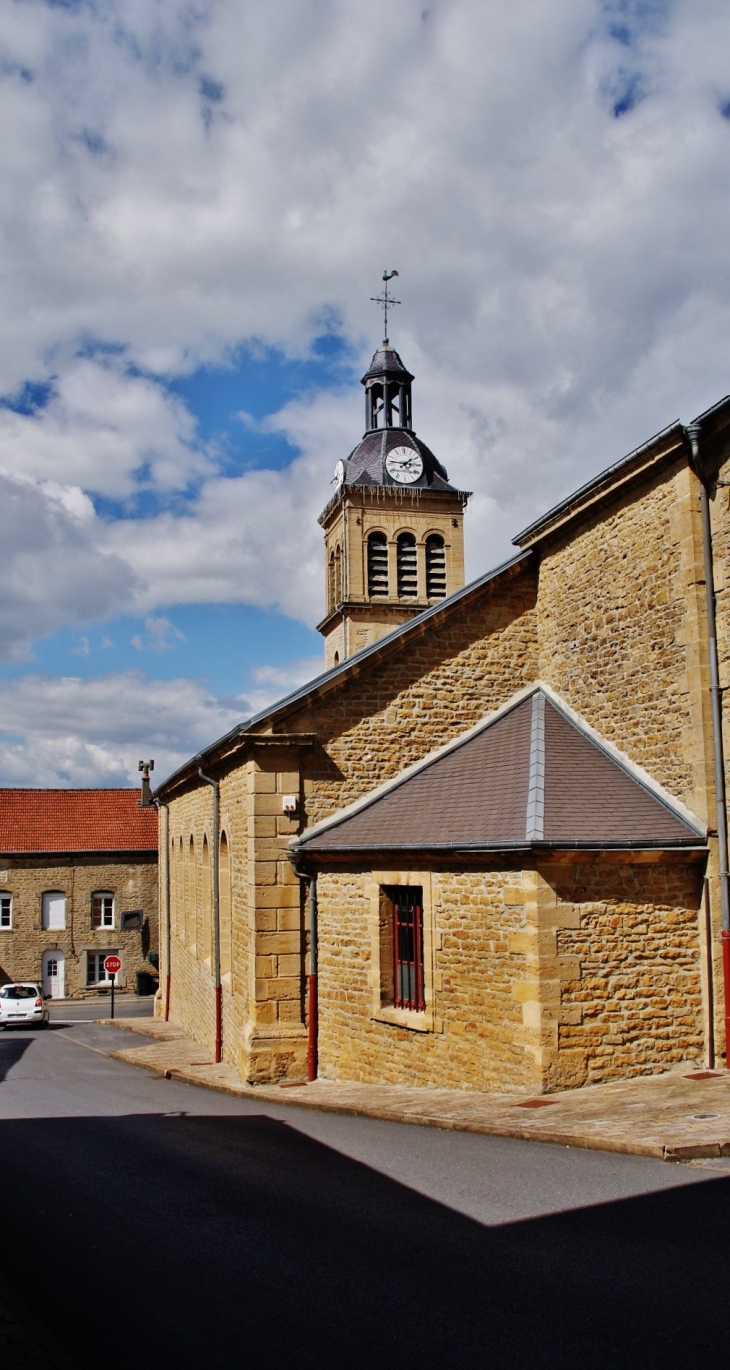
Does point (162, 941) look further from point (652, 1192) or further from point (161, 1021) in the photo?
point (652, 1192)

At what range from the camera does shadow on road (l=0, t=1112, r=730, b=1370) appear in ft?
16.1

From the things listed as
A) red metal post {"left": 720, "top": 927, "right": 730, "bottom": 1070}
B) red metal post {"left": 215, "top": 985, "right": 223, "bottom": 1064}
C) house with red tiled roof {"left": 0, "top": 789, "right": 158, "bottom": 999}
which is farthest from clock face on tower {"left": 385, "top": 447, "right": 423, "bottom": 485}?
red metal post {"left": 720, "top": 927, "right": 730, "bottom": 1070}

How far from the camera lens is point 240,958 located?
611 inches

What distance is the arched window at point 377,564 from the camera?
30.8m

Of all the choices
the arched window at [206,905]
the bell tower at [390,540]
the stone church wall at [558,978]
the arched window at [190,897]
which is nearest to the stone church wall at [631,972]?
the stone church wall at [558,978]

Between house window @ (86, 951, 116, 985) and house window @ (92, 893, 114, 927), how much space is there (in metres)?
1.01

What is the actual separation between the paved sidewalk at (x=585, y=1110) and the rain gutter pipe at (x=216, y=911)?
3.80 metres

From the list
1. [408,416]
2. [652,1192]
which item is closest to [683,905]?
[652,1192]

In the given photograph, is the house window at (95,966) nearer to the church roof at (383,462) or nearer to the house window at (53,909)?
the house window at (53,909)

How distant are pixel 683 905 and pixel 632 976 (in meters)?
1.03

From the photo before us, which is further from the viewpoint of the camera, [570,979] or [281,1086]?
[281,1086]

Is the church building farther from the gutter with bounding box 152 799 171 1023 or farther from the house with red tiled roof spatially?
the house with red tiled roof

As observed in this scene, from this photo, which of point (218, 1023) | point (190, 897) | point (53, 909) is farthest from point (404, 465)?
point (53, 909)

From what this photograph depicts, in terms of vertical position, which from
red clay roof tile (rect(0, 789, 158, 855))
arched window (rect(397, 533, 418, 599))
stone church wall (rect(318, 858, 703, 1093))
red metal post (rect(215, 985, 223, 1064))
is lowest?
red metal post (rect(215, 985, 223, 1064))
